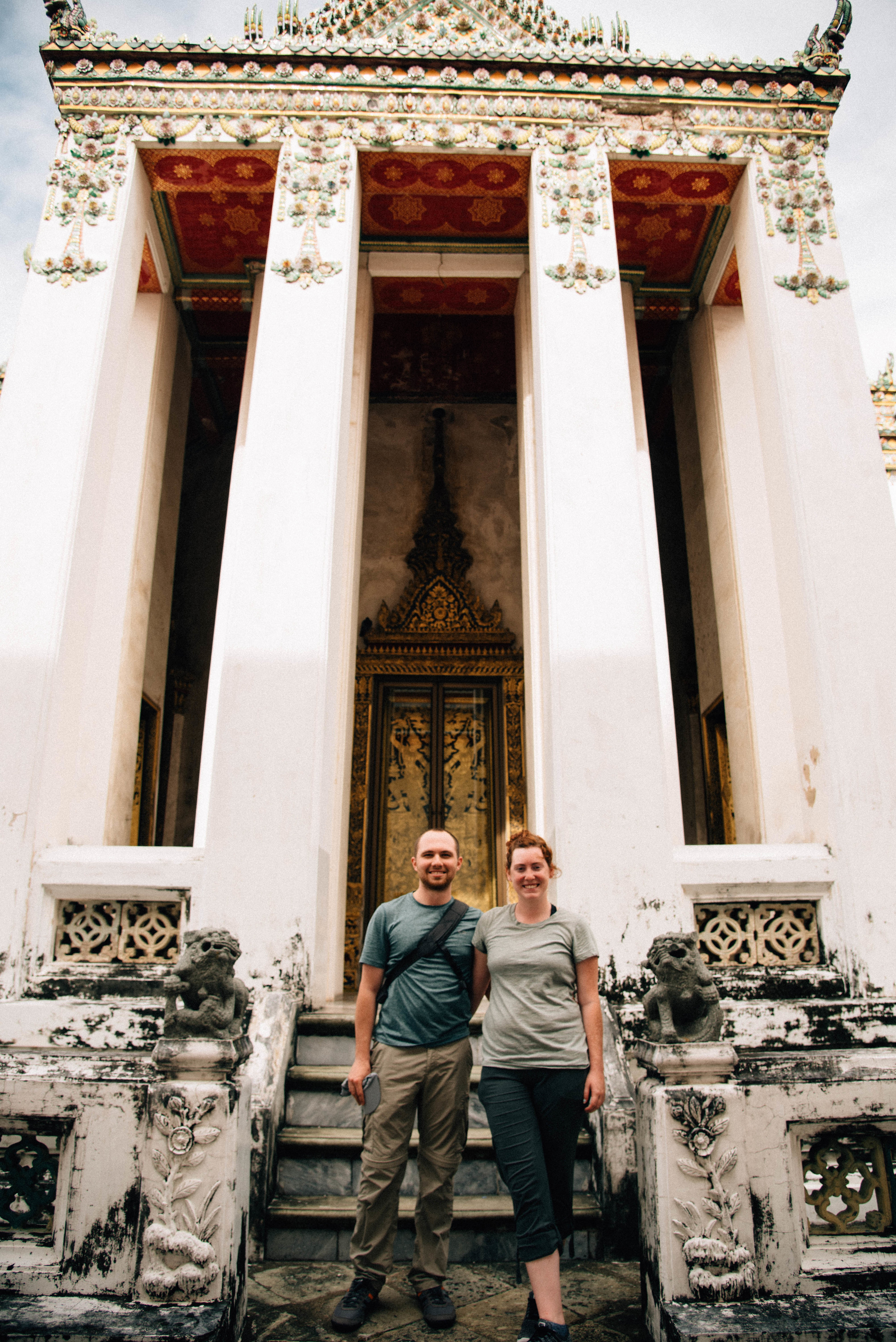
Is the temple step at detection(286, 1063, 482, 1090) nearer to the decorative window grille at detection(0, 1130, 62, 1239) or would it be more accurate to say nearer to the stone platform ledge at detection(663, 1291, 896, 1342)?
the decorative window grille at detection(0, 1130, 62, 1239)

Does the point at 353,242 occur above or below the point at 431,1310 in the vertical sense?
above

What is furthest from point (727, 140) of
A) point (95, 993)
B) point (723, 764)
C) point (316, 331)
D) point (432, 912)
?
point (95, 993)

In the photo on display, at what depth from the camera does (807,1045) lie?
4.40 m

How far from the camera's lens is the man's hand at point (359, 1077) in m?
2.97

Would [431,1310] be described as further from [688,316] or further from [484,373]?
[484,373]

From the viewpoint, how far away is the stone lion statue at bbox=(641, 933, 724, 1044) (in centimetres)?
296

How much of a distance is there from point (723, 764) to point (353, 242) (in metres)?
5.53

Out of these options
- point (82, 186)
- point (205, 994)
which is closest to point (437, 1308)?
point (205, 994)

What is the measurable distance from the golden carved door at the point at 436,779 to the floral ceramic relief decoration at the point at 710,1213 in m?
5.47

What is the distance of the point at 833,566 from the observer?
18.1 ft

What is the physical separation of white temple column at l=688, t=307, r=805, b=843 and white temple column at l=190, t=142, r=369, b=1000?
118 inches

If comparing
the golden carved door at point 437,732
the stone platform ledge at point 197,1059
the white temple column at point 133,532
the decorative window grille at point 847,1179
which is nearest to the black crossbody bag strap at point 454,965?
the stone platform ledge at point 197,1059

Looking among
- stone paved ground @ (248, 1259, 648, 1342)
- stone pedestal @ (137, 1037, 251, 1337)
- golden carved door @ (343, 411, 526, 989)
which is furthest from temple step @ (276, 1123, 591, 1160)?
golden carved door @ (343, 411, 526, 989)

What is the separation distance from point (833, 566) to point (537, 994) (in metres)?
3.91
